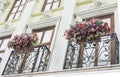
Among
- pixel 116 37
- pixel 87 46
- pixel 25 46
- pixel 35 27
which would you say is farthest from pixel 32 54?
pixel 116 37

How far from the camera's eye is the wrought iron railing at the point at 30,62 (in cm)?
780

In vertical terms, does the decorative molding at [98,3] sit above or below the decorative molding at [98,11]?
above

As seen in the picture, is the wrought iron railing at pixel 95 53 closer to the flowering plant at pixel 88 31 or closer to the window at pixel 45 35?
the flowering plant at pixel 88 31

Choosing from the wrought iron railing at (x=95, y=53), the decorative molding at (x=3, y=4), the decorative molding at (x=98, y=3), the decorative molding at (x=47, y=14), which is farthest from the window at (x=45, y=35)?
the decorative molding at (x=3, y=4)

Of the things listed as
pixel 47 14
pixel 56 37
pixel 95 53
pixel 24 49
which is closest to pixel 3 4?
pixel 47 14

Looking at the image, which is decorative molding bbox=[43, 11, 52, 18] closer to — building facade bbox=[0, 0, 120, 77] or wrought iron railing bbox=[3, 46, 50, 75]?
building facade bbox=[0, 0, 120, 77]

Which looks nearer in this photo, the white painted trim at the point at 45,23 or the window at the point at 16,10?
the white painted trim at the point at 45,23

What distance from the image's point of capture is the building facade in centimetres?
702

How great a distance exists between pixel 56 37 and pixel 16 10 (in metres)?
3.70

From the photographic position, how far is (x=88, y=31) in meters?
7.01

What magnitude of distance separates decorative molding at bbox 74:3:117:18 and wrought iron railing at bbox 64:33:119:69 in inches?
57.2

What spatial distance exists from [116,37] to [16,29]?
4.31 meters

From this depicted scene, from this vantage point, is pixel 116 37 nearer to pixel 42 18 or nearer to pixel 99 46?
pixel 99 46

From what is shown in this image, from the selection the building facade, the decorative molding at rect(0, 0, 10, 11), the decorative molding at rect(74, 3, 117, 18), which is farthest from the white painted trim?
the decorative molding at rect(0, 0, 10, 11)
